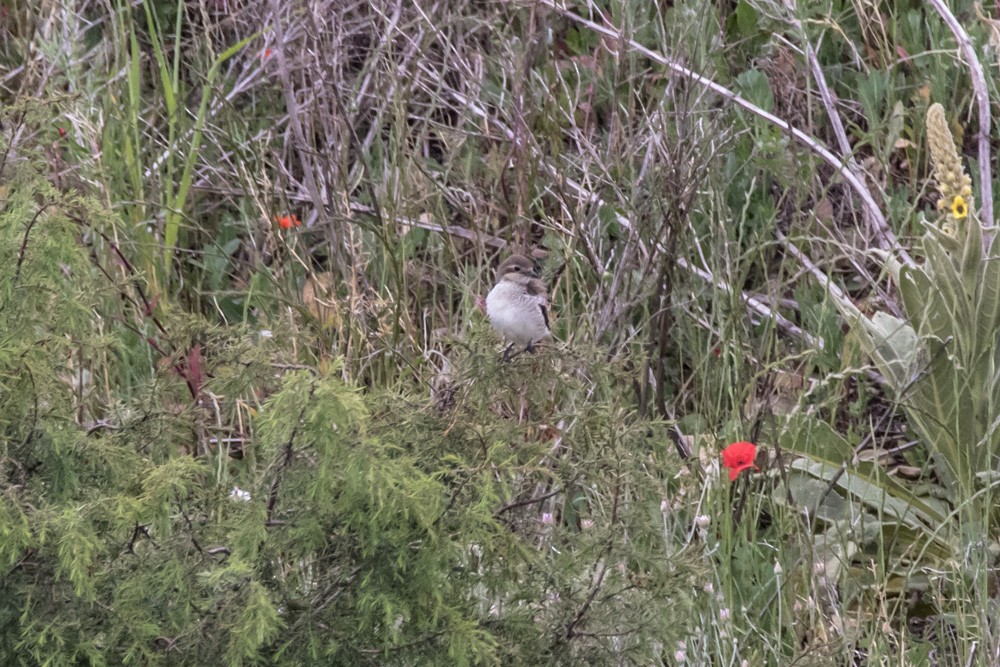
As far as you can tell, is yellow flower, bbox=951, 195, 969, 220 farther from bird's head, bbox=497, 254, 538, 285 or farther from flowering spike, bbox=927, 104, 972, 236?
bird's head, bbox=497, 254, 538, 285

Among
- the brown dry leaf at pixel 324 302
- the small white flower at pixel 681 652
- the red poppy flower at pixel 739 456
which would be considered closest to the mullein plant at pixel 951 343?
the red poppy flower at pixel 739 456

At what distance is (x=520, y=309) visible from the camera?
3.44m

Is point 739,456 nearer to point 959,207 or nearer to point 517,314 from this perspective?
point 517,314

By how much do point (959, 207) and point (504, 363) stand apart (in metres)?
1.60

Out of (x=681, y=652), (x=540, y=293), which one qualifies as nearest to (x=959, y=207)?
(x=540, y=293)

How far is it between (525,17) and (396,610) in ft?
11.6

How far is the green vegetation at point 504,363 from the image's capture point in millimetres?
2109

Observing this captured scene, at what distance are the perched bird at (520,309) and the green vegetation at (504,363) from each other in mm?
106

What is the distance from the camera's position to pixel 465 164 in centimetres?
468

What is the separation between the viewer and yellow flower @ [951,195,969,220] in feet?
11.4

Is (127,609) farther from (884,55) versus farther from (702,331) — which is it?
(884,55)

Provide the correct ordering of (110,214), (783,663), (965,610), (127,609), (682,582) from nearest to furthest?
(127,609), (682,582), (110,214), (783,663), (965,610)

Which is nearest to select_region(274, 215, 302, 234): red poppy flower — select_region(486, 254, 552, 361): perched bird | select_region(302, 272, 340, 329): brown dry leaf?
select_region(302, 272, 340, 329): brown dry leaf

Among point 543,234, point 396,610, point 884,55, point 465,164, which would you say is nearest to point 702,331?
point 543,234
